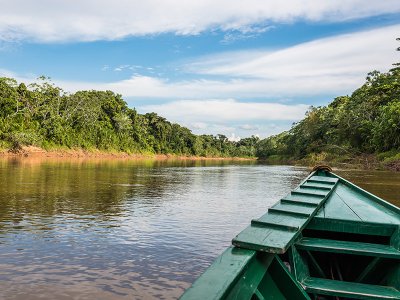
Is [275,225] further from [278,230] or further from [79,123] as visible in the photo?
[79,123]

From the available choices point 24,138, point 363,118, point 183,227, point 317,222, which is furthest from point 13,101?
point 317,222

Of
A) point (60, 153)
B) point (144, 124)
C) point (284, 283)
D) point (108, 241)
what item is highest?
point (144, 124)

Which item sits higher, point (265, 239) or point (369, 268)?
point (265, 239)

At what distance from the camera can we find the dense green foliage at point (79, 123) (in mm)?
48906

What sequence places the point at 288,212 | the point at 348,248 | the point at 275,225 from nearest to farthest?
the point at 275,225, the point at 348,248, the point at 288,212

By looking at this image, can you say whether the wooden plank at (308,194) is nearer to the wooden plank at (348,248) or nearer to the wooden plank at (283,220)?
the wooden plank at (348,248)

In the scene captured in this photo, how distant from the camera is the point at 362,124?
41.2 m

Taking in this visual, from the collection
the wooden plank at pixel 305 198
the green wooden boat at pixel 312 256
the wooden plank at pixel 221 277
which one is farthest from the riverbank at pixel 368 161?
the wooden plank at pixel 221 277

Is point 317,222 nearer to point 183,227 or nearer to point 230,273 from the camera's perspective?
point 230,273

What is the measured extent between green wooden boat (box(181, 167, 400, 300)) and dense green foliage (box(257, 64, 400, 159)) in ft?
100

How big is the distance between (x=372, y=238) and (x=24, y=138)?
4789cm

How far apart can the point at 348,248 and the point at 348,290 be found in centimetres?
54

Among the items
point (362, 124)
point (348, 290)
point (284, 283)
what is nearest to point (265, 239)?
point (284, 283)

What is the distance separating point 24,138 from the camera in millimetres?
45875
